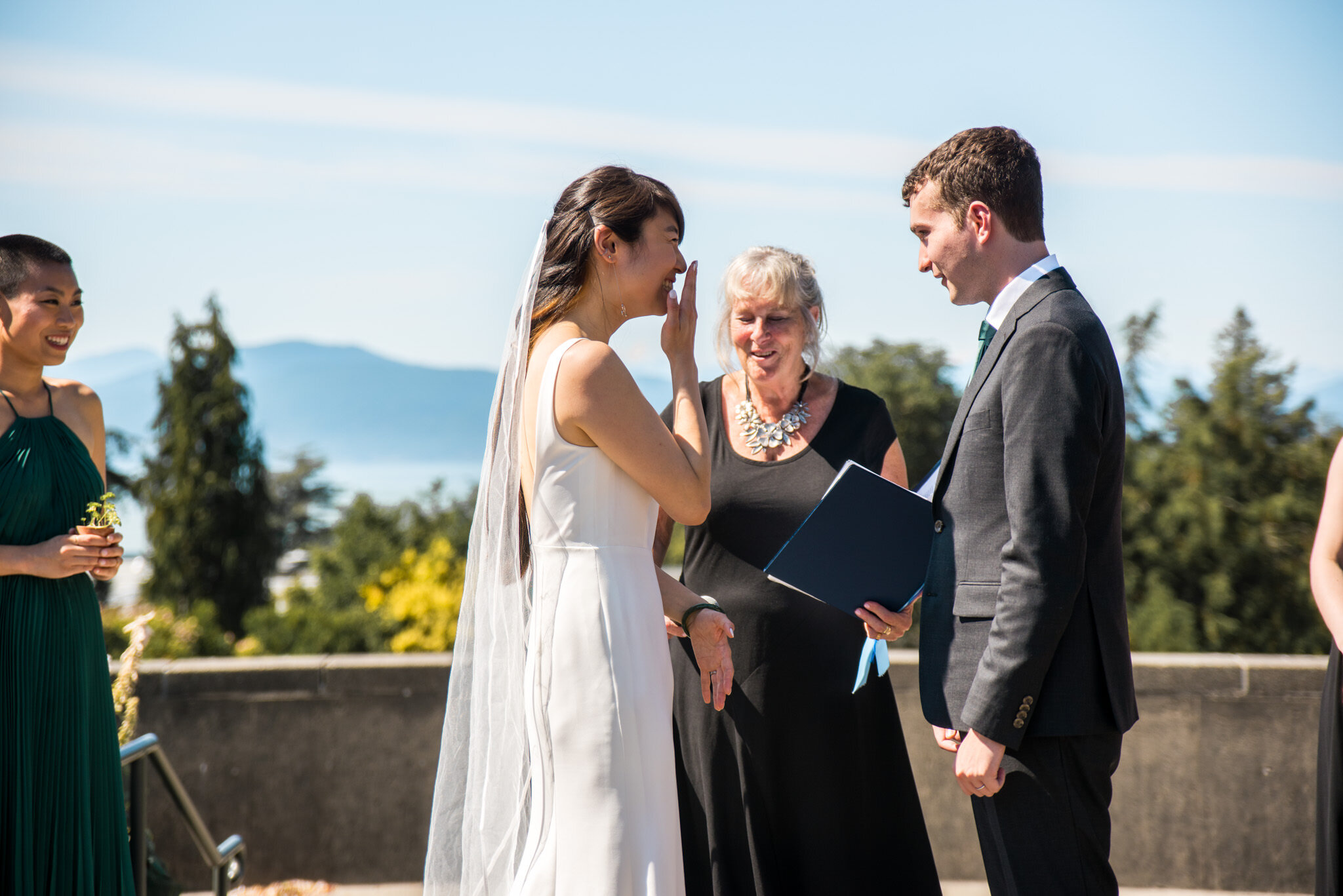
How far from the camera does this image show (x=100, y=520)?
2805 mm

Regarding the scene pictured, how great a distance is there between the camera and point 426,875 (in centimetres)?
233

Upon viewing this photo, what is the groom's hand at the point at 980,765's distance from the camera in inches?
75.5

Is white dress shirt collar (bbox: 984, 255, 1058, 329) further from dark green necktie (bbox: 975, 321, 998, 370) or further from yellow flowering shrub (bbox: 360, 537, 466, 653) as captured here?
yellow flowering shrub (bbox: 360, 537, 466, 653)

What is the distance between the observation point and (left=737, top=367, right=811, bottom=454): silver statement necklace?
121 inches

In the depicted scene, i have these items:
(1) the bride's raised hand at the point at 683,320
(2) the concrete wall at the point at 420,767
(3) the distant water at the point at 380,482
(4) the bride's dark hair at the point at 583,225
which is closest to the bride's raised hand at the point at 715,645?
(1) the bride's raised hand at the point at 683,320

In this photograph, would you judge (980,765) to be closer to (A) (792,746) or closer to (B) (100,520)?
(A) (792,746)

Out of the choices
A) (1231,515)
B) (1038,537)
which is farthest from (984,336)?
(1231,515)

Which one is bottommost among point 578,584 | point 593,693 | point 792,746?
point 792,746

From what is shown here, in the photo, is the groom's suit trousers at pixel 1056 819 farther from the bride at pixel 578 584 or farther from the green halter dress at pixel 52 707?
the green halter dress at pixel 52 707

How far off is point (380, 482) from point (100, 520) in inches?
1951

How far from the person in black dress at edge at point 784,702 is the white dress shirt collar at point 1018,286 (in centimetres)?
99

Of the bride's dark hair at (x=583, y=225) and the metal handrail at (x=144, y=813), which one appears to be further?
the metal handrail at (x=144, y=813)

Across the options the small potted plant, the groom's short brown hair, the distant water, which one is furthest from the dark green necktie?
the small potted plant

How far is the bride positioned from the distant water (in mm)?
1261
